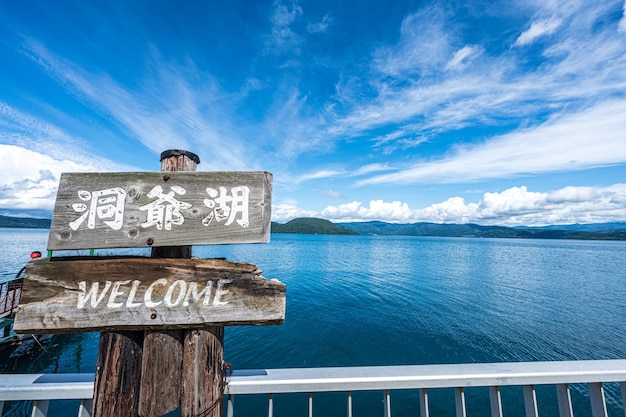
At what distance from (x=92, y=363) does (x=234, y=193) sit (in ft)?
56.0

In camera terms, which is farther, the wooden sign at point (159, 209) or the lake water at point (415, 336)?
the lake water at point (415, 336)

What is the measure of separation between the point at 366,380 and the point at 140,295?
64.6 inches

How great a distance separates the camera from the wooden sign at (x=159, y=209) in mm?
1750

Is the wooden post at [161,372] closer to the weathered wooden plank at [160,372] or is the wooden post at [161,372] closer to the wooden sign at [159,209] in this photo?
the weathered wooden plank at [160,372]

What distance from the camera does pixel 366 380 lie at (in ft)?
5.49

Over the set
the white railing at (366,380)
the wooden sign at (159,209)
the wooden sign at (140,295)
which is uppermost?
the wooden sign at (159,209)

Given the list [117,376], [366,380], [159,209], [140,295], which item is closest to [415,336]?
[366,380]

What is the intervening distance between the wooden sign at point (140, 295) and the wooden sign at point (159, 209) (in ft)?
0.51

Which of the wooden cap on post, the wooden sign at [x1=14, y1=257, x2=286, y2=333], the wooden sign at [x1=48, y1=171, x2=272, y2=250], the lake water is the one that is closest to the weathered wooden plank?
the wooden sign at [x1=14, y1=257, x2=286, y2=333]

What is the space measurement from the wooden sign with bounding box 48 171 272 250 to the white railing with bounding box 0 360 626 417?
0.92 metres

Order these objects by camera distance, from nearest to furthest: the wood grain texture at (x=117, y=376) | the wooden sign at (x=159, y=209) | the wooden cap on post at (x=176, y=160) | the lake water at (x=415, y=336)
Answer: the wood grain texture at (x=117, y=376)
the wooden sign at (x=159, y=209)
the wooden cap on post at (x=176, y=160)
the lake water at (x=415, y=336)

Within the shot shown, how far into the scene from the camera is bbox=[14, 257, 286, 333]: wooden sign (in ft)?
5.39

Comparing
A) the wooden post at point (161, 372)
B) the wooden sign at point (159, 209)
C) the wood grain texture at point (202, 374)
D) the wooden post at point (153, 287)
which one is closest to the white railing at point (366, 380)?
the wood grain texture at point (202, 374)

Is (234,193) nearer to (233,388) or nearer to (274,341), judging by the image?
(233,388)
